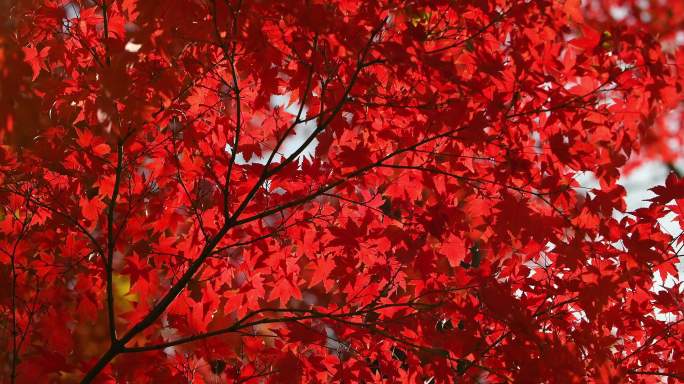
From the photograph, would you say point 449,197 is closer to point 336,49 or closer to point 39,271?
point 336,49

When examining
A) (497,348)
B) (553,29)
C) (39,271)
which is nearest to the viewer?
(553,29)

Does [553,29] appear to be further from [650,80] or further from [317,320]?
[317,320]

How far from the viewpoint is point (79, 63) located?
3293 millimetres

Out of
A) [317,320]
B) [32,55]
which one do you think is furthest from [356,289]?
[32,55]

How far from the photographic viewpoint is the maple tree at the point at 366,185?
256 cm

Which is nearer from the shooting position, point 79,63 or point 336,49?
point 336,49

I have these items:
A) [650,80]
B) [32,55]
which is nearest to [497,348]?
[650,80]

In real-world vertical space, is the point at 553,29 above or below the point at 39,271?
above

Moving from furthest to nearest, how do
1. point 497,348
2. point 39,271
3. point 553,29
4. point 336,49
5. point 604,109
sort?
point 39,271, point 497,348, point 604,109, point 553,29, point 336,49

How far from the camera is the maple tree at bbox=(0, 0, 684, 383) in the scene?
8.40ft

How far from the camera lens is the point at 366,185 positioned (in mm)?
3096

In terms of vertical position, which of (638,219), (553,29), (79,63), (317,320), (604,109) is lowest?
(317,320)

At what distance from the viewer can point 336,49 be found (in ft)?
7.74

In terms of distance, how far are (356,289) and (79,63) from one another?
202 centimetres
